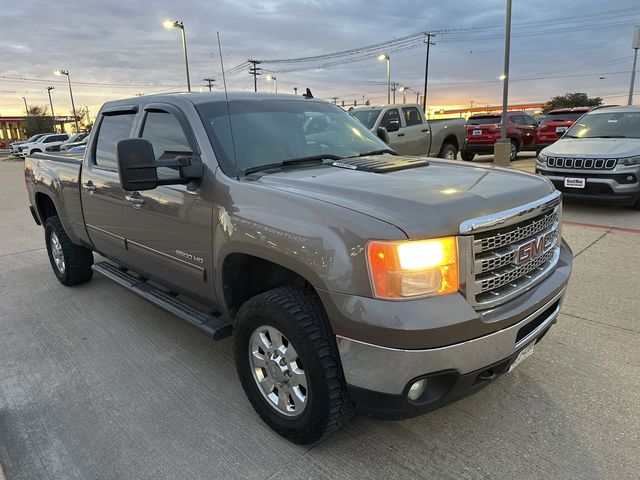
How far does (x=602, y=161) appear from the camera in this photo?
295 inches

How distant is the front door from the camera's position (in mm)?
2941

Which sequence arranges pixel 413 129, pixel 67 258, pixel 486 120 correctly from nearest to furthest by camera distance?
1. pixel 67 258
2. pixel 413 129
3. pixel 486 120

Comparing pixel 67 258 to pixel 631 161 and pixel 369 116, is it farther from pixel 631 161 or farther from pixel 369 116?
pixel 369 116

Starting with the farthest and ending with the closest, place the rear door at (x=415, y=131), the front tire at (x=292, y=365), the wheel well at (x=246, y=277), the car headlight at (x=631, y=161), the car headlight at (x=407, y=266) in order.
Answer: the rear door at (x=415, y=131) < the car headlight at (x=631, y=161) < the wheel well at (x=246, y=277) < the front tire at (x=292, y=365) < the car headlight at (x=407, y=266)

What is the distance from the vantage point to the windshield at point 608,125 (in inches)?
325

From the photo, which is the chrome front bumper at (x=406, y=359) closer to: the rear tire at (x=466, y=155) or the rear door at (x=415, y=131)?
the rear door at (x=415, y=131)

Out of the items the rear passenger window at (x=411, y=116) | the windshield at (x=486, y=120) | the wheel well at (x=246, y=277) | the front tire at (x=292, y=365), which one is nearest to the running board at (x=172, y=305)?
the wheel well at (x=246, y=277)

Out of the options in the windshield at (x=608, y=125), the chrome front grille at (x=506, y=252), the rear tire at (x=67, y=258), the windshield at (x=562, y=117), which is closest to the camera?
the chrome front grille at (x=506, y=252)

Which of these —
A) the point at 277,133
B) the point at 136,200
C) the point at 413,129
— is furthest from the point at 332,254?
the point at 413,129

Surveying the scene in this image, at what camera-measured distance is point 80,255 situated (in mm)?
5066

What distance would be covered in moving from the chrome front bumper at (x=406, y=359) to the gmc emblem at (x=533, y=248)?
35 centimetres

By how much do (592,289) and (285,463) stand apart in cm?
351

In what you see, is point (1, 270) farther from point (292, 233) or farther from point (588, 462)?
point (588, 462)

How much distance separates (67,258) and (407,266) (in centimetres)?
428
